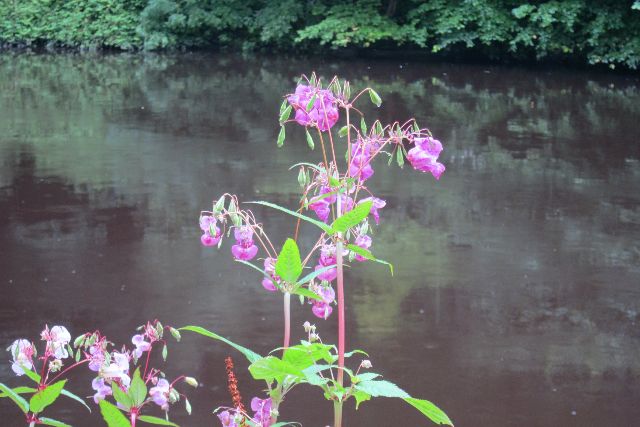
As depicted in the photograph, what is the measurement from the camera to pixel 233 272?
500cm

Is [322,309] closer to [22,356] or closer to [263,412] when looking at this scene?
[263,412]

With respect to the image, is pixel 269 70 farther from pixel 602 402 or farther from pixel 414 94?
pixel 602 402

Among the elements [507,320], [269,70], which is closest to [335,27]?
[269,70]

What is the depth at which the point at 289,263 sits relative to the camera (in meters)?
1.36

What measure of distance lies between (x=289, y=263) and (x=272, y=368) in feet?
0.50

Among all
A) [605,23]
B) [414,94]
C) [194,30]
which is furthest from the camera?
[194,30]

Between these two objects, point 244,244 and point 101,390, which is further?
point 244,244

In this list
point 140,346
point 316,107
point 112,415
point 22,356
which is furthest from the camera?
point 316,107

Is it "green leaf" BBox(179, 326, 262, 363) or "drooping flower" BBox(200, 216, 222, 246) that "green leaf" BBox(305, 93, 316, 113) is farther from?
"green leaf" BBox(179, 326, 262, 363)

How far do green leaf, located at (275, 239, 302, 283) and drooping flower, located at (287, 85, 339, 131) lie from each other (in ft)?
1.05

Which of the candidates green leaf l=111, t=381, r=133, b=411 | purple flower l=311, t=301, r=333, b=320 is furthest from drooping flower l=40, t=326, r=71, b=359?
purple flower l=311, t=301, r=333, b=320

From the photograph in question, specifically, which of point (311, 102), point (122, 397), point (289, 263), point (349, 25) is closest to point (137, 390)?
point (122, 397)

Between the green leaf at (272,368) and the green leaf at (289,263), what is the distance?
0.43ft

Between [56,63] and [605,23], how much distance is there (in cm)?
769
